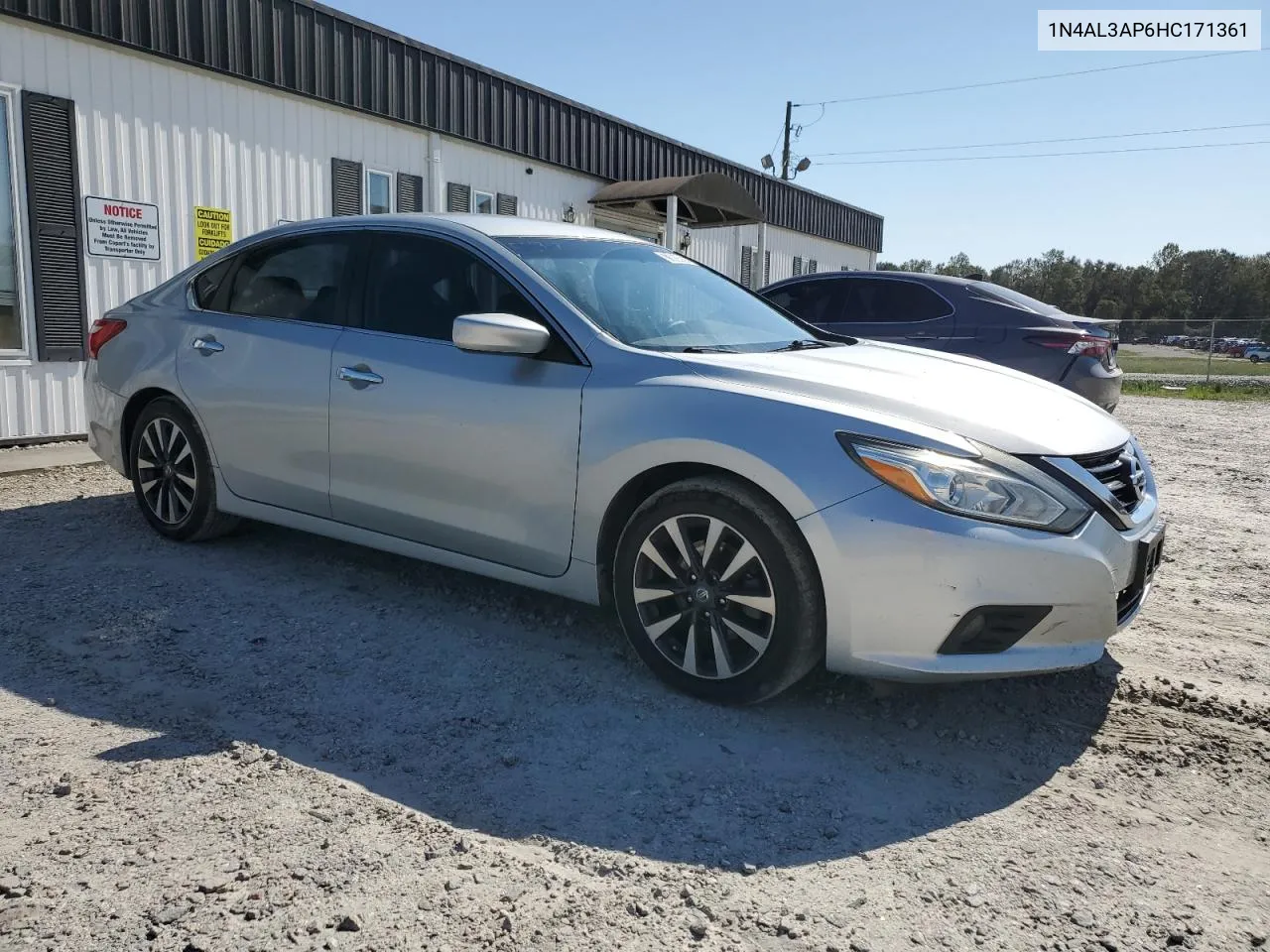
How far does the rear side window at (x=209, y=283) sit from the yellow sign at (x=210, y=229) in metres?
4.55

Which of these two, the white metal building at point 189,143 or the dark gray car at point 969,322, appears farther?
the dark gray car at point 969,322

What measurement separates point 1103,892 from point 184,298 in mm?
4717

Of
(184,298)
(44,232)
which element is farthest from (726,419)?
(44,232)

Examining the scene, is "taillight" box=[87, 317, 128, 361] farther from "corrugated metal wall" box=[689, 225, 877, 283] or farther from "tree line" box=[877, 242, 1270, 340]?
"tree line" box=[877, 242, 1270, 340]

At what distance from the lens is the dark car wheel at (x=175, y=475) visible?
4.79m

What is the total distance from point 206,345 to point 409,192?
7294mm

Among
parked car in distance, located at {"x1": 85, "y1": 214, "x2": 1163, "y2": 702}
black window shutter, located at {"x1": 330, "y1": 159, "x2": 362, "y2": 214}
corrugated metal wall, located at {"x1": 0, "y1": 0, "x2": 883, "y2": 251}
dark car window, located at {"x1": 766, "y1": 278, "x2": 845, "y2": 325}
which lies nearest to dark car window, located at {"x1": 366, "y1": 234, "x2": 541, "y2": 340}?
parked car in distance, located at {"x1": 85, "y1": 214, "x2": 1163, "y2": 702}

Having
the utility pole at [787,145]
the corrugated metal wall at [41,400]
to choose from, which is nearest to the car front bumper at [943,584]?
the corrugated metal wall at [41,400]

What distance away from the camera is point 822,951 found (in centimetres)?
207

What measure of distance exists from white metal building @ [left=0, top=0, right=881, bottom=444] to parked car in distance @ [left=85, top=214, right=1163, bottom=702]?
387cm

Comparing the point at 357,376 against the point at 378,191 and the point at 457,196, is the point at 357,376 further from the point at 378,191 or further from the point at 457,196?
the point at 457,196

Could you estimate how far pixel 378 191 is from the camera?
11.1 meters

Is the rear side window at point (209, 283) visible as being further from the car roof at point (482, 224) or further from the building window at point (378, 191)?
the building window at point (378, 191)

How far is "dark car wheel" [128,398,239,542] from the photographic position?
4789 mm
